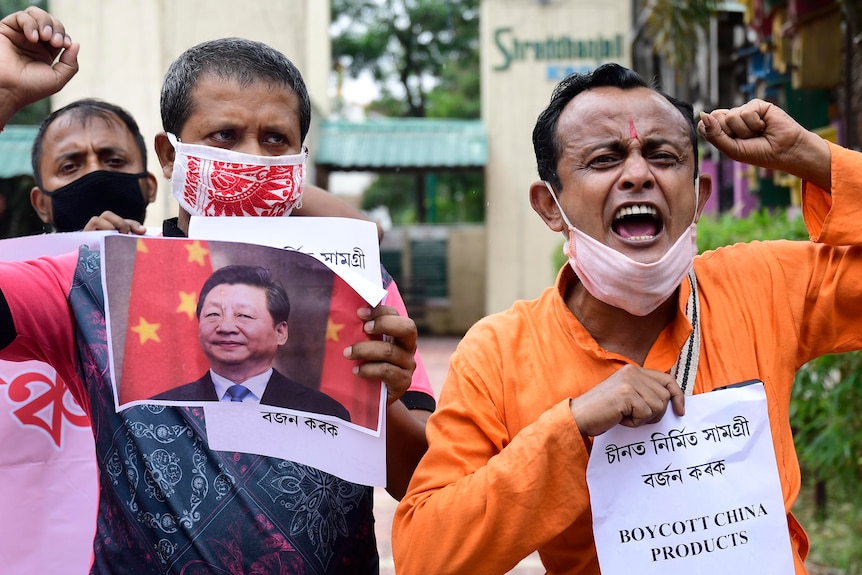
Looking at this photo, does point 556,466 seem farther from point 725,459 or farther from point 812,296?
point 812,296

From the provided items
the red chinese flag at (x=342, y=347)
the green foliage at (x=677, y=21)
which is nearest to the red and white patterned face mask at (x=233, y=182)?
the red chinese flag at (x=342, y=347)

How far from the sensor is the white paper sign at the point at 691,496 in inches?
72.7

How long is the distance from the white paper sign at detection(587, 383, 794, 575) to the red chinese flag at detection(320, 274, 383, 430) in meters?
0.48

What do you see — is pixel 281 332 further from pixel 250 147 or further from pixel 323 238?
pixel 250 147

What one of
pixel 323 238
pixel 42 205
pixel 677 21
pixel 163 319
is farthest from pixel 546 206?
pixel 677 21

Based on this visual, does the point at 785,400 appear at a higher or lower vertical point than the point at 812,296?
lower

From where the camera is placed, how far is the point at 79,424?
247 centimetres

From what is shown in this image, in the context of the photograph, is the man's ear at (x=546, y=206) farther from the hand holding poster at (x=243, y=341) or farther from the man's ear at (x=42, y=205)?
the man's ear at (x=42, y=205)

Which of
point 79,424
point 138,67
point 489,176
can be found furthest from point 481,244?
point 79,424

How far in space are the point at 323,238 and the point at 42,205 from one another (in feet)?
4.74

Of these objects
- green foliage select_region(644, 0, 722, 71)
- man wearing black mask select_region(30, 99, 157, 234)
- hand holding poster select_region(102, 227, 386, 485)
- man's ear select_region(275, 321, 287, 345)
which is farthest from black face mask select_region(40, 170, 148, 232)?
green foliage select_region(644, 0, 722, 71)

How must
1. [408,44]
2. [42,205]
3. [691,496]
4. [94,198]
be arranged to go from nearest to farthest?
[691,496]
[94,198]
[42,205]
[408,44]

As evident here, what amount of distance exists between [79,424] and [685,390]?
1.52 meters

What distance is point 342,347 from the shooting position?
1870 mm
